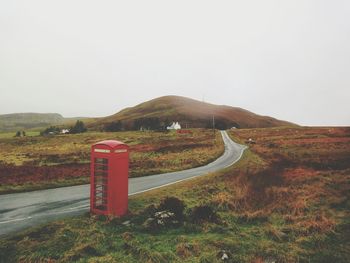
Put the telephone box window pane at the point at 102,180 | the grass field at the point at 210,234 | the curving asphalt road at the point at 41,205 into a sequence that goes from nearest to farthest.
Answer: the grass field at the point at 210,234 < the curving asphalt road at the point at 41,205 < the telephone box window pane at the point at 102,180

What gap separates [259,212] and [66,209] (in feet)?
22.5

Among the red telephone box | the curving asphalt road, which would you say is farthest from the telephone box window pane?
the curving asphalt road

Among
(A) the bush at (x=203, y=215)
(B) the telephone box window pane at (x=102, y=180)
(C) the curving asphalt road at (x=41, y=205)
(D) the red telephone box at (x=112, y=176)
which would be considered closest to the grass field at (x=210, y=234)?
(A) the bush at (x=203, y=215)

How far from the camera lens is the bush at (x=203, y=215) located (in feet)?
28.0

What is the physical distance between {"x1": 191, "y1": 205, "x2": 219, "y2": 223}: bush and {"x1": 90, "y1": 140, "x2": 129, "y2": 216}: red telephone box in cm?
228

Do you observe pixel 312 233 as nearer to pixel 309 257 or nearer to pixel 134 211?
pixel 309 257

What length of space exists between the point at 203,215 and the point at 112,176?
3077 mm

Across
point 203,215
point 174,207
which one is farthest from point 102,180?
point 203,215

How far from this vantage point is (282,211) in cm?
974

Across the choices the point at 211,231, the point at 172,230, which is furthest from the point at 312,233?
the point at 172,230

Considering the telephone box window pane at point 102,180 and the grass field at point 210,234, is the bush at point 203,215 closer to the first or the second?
the grass field at point 210,234

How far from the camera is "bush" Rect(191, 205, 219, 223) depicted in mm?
8539

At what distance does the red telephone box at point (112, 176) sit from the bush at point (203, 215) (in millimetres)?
2276

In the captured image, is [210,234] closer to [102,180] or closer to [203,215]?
[203,215]
